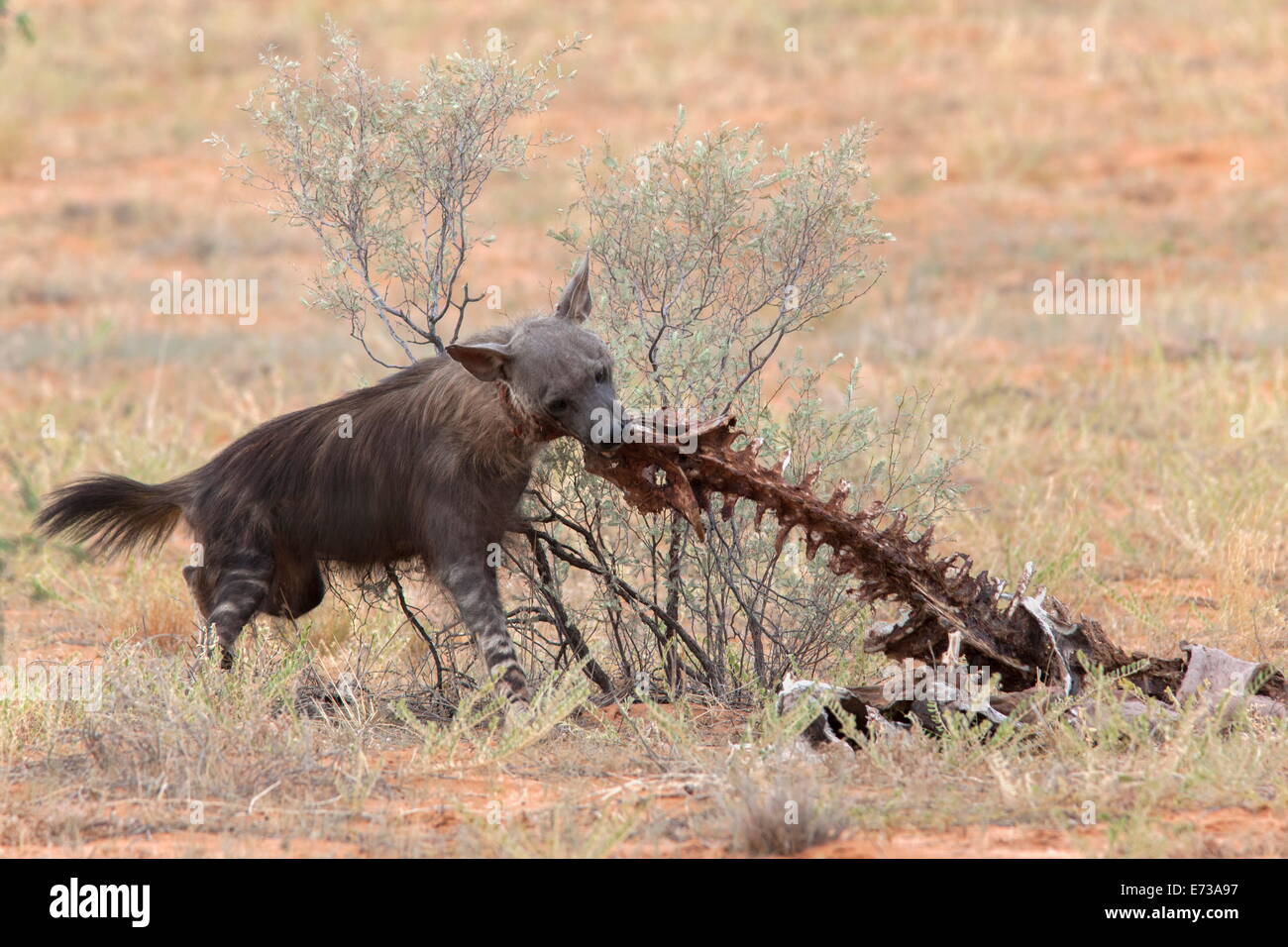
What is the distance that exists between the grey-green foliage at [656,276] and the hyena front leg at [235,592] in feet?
3.19

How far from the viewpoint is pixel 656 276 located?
611 centimetres

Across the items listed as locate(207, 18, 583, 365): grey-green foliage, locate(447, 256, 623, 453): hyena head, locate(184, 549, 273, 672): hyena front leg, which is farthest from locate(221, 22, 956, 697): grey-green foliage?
locate(184, 549, 273, 672): hyena front leg

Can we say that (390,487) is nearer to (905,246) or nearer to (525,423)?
(525,423)

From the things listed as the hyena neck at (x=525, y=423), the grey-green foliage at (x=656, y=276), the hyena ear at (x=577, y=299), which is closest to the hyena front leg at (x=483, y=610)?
the grey-green foliage at (x=656, y=276)

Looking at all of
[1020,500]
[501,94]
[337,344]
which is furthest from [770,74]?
[501,94]

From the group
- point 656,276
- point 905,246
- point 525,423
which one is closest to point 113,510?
point 525,423

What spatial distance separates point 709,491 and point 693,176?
5.07 feet

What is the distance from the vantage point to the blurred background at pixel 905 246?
8.32 m

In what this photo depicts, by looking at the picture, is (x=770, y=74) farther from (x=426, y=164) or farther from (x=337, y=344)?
(x=426, y=164)

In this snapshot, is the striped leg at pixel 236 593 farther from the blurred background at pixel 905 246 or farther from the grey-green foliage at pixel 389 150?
the blurred background at pixel 905 246

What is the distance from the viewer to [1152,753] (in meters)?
4.44

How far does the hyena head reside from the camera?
492cm

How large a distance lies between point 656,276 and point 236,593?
6.62 feet

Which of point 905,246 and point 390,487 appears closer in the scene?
point 390,487
